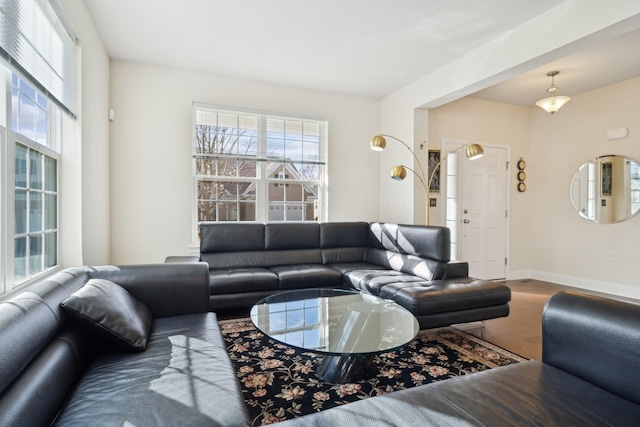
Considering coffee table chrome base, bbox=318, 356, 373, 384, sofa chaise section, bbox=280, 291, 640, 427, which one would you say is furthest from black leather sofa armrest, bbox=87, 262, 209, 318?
sofa chaise section, bbox=280, 291, 640, 427

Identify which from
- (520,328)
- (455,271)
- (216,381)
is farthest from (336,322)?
(520,328)

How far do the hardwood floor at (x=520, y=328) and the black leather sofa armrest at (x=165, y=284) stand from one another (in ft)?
7.67

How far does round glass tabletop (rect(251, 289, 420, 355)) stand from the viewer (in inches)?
67.7

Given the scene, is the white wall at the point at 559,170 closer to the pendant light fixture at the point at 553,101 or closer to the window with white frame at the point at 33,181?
the pendant light fixture at the point at 553,101

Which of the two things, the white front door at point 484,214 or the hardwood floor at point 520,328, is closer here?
the hardwood floor at point 520,328

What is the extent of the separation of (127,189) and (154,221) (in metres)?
0.47

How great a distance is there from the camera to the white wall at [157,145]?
372cm

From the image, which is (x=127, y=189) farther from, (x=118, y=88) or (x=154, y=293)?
(x=154, y=293)

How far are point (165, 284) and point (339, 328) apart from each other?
3.89 feet

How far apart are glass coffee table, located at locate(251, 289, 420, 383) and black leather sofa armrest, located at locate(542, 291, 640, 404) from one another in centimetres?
66

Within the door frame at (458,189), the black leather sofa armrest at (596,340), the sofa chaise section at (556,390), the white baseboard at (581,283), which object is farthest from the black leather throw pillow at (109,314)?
the white baseboard at (581,283)

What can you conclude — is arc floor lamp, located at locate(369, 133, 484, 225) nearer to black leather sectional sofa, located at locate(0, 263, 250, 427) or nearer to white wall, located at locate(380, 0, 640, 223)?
white wall, located at locate(380, 0, 640, 223)

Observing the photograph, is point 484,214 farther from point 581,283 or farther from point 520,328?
point 520,328

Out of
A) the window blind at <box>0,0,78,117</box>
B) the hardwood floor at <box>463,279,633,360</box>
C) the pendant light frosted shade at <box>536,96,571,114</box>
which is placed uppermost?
the pendant light frosted shade at <box>536,96,571,114</box>
